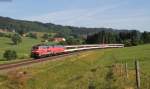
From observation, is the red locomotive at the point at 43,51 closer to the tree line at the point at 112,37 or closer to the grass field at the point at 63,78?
the grass field at the point at 63,78

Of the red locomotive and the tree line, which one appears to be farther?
the tree line

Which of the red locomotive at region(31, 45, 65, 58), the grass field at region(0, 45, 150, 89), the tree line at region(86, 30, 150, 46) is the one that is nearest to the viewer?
the grass field at region(0, 45, 150, 89)

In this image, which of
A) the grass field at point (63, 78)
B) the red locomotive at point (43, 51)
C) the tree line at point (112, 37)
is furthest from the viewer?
the tree line at point (112, 37)

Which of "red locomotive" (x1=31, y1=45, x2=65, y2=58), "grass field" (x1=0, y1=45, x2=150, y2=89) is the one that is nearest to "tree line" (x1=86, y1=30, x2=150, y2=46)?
"red locomotive" (x1=31, y1=45, x2=65, y2=58)

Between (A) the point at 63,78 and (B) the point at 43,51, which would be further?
(B) the point at 43,51

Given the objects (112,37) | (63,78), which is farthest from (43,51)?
(112,37)

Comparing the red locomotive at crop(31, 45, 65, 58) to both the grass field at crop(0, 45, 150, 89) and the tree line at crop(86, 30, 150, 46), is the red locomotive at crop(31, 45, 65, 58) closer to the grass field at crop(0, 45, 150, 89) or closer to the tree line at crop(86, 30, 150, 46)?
the grass field at crop(0, 45, 150, 89)

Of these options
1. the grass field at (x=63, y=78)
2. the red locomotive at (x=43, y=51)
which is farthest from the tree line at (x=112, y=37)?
the grass field at (x=63, y=78)

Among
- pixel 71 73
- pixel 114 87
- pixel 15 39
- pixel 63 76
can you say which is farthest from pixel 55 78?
pixel 15 39

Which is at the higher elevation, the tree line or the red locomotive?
the red locomotive

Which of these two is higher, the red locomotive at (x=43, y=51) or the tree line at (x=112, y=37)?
the red locomotive at (x=43, y=51)

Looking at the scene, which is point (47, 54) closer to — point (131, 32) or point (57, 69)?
point (57, 69)

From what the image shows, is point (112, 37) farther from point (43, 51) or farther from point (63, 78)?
point (63, 78)

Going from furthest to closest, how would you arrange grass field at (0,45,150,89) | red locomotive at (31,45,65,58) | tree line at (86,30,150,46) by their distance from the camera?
tree line at (86,30,150,46) < red locomotive at (31,45,65,58) < grass field at (0,45,150,89)
